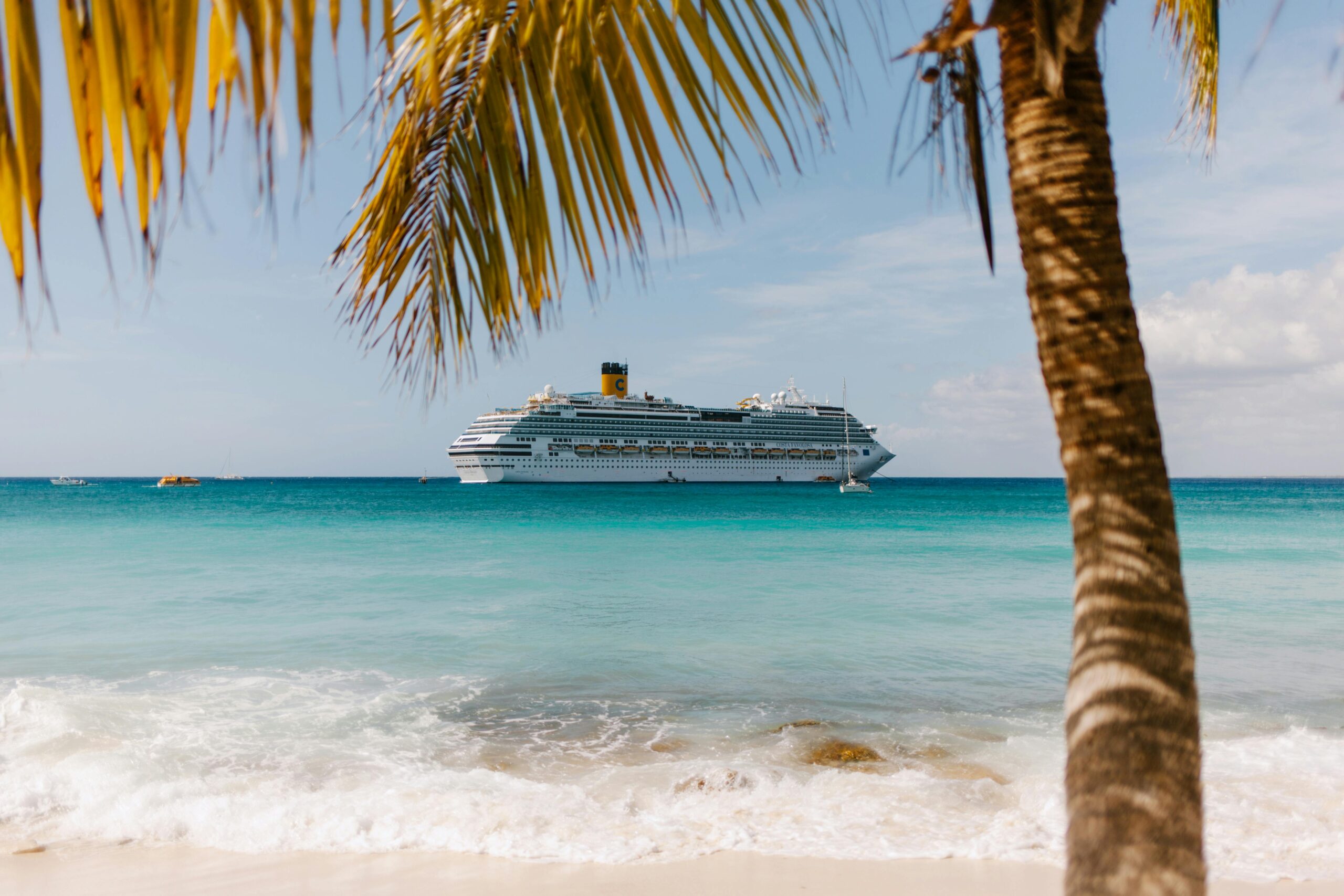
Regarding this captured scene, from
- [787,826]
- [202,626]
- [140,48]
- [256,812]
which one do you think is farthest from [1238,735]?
[202,626]

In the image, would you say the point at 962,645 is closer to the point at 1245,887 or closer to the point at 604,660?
the point at 604,660

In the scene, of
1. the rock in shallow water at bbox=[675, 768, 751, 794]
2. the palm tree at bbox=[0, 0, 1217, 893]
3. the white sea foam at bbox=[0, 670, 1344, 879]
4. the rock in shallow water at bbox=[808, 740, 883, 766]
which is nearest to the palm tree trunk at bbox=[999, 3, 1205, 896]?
the palm tree at bbox=[0, 0, 1217, 893]

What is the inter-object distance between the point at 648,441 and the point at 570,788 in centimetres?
5393

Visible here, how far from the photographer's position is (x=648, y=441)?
58125mm

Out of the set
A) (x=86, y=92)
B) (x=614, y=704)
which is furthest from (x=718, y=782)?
(x=86, y=92)

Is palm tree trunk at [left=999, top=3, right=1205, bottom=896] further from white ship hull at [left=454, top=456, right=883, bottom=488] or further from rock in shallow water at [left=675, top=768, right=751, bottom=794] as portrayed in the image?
white ship hull at [left=454, top=456, right=883, bottom=488]

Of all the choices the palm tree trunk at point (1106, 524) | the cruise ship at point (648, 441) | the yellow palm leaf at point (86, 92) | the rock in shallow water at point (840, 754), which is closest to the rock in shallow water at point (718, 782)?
the rock in shallow water at point (840, 754)

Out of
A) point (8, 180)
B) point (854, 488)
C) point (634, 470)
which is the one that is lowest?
point (854, 488)

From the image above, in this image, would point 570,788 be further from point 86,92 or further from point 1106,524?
point 86,92

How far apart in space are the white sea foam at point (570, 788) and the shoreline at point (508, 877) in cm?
10

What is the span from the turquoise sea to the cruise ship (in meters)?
39.6

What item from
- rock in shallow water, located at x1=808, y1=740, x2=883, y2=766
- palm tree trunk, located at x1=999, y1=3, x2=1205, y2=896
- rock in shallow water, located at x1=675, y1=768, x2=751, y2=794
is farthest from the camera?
rock in shallow water, located at x1=808, y1=740, x2=883, y2=766

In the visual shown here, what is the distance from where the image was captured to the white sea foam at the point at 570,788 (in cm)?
356

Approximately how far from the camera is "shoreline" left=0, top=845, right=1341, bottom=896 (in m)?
3.12
